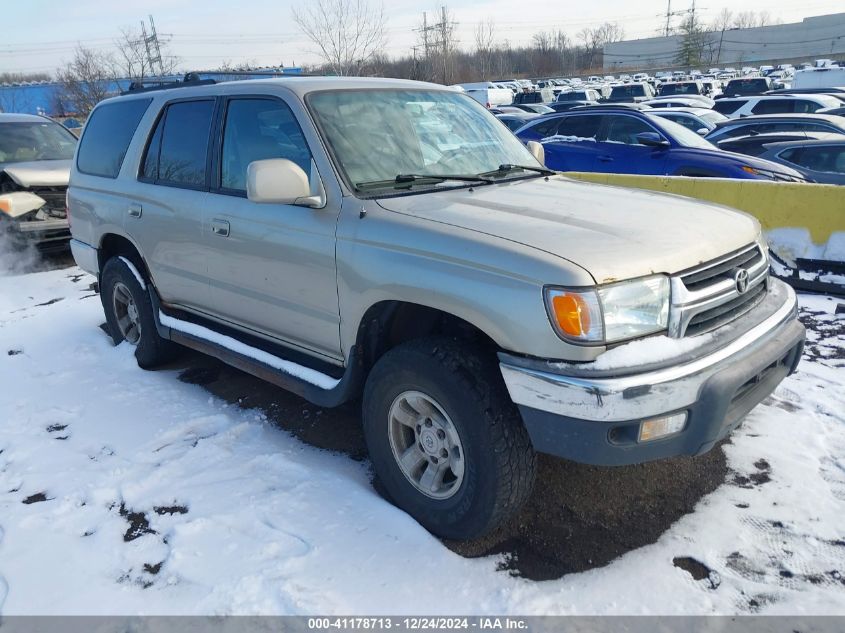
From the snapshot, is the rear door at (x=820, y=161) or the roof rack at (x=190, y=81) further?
the rear door at (x=820, y=161)

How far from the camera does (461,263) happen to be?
264 cm

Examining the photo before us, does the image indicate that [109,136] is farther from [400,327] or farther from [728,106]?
[728,106]

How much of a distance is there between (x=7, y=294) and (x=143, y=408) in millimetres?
4071

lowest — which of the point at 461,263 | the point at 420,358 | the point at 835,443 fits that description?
the point at 835,443

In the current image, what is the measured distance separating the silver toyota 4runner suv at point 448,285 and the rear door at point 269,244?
0.01 metres

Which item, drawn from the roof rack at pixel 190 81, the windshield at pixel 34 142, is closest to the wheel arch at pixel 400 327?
the roof rack at pixel 190 81

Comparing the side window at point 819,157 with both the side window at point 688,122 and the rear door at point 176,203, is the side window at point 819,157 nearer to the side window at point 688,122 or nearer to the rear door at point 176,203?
the side window at point 688,122

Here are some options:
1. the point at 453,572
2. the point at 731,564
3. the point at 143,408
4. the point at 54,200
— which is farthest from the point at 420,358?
the point at 54,200

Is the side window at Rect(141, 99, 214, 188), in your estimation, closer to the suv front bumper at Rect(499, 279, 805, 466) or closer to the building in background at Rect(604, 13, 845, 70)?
the suv front bumper at Rect(499, 279, 805, 466)

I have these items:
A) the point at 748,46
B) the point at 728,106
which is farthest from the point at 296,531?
the point at 748,46

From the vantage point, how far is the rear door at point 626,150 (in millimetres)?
8820

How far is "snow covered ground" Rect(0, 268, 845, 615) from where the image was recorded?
2.59 m
